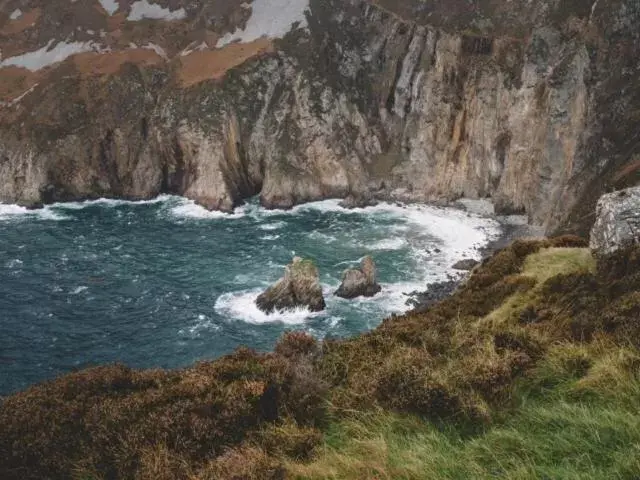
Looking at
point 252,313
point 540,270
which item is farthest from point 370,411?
point 252,313

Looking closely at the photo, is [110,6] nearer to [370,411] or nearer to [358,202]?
[358,202]

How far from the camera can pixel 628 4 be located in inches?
2295

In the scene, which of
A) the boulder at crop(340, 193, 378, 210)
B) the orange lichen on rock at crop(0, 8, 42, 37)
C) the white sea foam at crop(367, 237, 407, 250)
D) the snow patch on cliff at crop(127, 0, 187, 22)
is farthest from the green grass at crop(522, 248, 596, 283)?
the orange lichen on rock at crop(0, 8, 42, 37)

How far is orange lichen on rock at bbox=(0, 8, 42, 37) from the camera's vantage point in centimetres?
10838

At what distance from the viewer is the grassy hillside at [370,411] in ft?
23.3

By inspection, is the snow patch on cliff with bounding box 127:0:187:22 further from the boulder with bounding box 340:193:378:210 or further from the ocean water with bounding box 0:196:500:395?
the boulder with bounding box 340:193:378:210

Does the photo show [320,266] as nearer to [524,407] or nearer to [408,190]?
[408,190]

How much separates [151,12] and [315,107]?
155 ft

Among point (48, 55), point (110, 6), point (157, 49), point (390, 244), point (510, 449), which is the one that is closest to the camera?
point (510, 449)

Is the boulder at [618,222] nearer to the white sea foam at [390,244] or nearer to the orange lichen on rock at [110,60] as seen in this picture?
the white sea foam at [390,244]

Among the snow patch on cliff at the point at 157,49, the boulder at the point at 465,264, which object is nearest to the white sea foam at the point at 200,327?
the boulder at the point at 465,264

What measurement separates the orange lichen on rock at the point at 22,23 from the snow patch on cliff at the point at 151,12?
19.4 metres

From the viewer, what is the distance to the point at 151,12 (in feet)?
357

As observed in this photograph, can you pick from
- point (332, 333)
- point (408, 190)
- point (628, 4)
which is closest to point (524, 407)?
point (332, 333)
